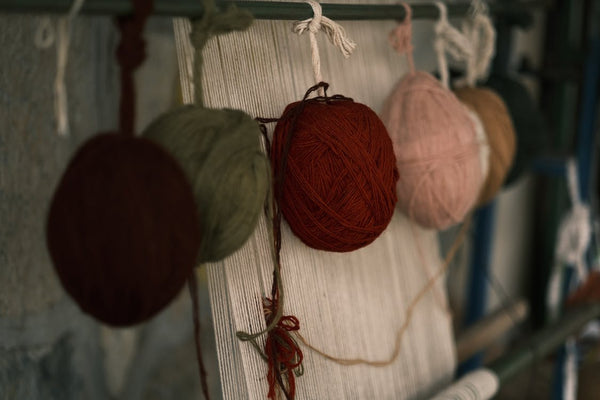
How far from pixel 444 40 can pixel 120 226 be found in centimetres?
66

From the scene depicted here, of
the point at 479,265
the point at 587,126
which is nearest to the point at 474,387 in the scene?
the point at 479,265

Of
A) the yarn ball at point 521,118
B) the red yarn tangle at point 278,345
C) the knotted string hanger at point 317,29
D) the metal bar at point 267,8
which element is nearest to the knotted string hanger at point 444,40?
the metal bar at point 267,8

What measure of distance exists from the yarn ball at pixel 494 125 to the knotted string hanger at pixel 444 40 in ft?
0.19

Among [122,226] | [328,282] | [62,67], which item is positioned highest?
[62,67]

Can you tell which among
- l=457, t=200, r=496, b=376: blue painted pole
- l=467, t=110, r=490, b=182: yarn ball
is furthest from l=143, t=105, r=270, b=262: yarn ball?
l=457, t=200, r=496, b=376: blue painted pole

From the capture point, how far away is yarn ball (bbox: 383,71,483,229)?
814 mm

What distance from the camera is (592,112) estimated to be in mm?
1561

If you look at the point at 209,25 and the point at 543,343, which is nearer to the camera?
the point at 209,25

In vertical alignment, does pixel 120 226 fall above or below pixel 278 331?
above

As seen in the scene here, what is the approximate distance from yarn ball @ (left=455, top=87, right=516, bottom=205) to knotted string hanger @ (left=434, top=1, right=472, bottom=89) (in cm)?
6

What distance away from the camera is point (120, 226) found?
461 mm

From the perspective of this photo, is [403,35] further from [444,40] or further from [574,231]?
[574,231]

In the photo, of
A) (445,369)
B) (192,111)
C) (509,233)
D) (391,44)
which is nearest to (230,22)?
(192,111)

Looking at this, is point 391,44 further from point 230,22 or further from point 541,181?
point 541,181
